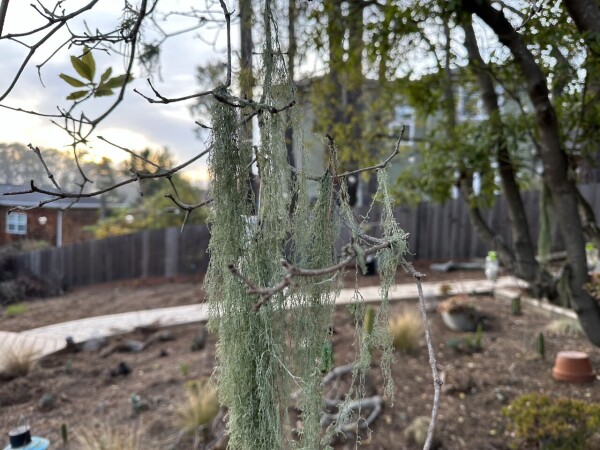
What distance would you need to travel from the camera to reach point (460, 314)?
5051 mm

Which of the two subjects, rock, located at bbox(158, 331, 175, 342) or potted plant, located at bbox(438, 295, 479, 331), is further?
rock, located at bbox(158, 331, 175, 342)

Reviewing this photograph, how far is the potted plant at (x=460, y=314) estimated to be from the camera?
5043 millimetres

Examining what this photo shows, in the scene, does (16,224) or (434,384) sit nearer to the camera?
(434,384)

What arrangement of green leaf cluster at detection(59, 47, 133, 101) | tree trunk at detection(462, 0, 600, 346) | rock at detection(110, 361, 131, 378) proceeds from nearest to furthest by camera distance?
1. green leaf cluster at detection(59, 47, 133, 101)
2. tree trunk at detection(462, 0, 600, 346)
3. rock at detection(110, 361, 131, 378)

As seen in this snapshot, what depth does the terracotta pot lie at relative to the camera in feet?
12.0

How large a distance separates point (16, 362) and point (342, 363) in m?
2.68

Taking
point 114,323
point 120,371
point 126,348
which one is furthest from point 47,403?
point 114,323

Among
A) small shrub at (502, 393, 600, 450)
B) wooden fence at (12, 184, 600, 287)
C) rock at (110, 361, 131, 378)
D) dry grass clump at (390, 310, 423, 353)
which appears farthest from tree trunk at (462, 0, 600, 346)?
wooden fence at (12, 184, 600, 287)

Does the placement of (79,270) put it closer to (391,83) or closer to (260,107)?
(391,83)

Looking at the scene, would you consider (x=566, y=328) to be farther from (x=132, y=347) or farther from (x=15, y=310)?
(x=15, y=310)

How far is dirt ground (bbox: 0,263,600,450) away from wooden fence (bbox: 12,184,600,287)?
417cm

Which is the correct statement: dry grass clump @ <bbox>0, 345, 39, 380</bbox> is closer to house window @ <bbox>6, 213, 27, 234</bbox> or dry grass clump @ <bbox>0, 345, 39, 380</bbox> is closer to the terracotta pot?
house window @ <bbox>6, 213, 27, 234</bbox>

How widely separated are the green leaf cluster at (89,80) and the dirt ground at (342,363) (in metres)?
2.15

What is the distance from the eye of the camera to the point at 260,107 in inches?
32.5
